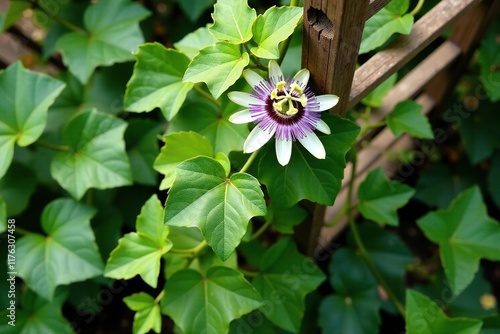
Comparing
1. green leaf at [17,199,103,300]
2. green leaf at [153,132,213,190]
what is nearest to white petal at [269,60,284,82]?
green leaf at [153,132,213,190]

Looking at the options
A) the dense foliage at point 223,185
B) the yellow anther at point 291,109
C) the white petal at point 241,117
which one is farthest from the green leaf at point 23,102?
the yellow anther at point 291,109

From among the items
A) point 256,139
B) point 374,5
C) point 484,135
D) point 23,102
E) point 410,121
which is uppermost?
point 374,5

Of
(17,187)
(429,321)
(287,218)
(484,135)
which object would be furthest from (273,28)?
(484,135)

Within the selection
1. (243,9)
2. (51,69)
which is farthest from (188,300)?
(51,69)

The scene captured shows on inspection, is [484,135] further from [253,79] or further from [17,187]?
[17,187]

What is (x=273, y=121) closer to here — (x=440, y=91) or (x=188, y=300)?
A: (x=188, y=300)

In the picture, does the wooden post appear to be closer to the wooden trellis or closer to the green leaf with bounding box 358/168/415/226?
the wooden trellis

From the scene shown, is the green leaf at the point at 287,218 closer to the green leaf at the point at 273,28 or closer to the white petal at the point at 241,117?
the white petal at the point at 241,117
